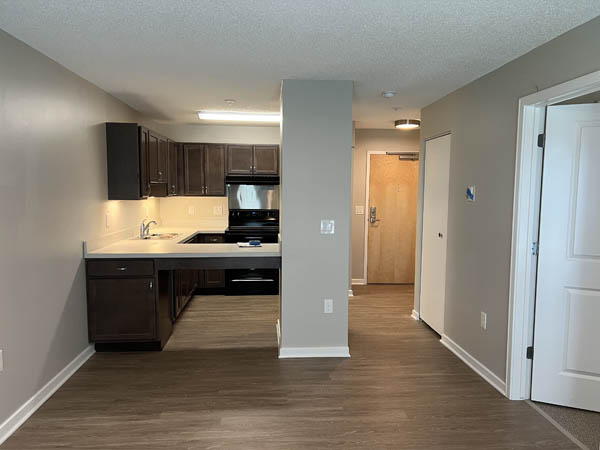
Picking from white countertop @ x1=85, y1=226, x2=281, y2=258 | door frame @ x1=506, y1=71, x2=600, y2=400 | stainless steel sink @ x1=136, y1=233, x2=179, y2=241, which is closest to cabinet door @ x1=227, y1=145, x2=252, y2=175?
stainless steel sink @ x1=136, y1=233, x2=179, y2=241

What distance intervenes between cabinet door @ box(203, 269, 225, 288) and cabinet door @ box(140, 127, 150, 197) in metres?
1.77

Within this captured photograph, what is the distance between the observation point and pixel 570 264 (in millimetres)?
2664

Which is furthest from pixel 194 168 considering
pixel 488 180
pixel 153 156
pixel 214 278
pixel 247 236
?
pixel 488 180

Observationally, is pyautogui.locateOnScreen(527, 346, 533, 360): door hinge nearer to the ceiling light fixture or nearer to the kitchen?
the kitchen

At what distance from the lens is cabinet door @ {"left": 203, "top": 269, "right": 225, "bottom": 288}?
5.66 meters

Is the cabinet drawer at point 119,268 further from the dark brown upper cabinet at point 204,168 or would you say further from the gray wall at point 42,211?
the dark brown upper cabinet at point 204,168

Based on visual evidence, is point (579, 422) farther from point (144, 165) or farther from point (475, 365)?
point (144, 165)

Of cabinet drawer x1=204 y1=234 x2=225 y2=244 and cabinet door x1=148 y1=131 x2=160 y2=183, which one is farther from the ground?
cabinet door x1=148 y1=131 x2=160 y2=183

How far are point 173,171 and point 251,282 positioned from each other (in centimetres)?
185

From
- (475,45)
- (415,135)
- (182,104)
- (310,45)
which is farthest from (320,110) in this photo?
(415,135)

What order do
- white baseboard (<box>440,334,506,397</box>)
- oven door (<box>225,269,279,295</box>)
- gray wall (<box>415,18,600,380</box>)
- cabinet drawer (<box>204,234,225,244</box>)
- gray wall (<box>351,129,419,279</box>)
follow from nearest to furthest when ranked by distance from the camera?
1. gray wall (<box>415,18,600,380</box>)
2. white baseboard (<box>440,334,506,397</box>)
3. oven door (<box>225,269,279,295</box>)
4. cabinet drawer (<box>204,234,225,244</box>)
5. gray wall (<box>351,129,419,279</box>)

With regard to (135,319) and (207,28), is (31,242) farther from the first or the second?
(207,28)

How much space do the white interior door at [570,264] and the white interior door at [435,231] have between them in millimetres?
1250

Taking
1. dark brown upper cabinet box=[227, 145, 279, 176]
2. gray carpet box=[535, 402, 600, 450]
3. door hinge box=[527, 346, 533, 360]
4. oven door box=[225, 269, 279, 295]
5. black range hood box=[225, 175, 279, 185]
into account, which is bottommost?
gray carpet box=[535, 402, 600, 450]
